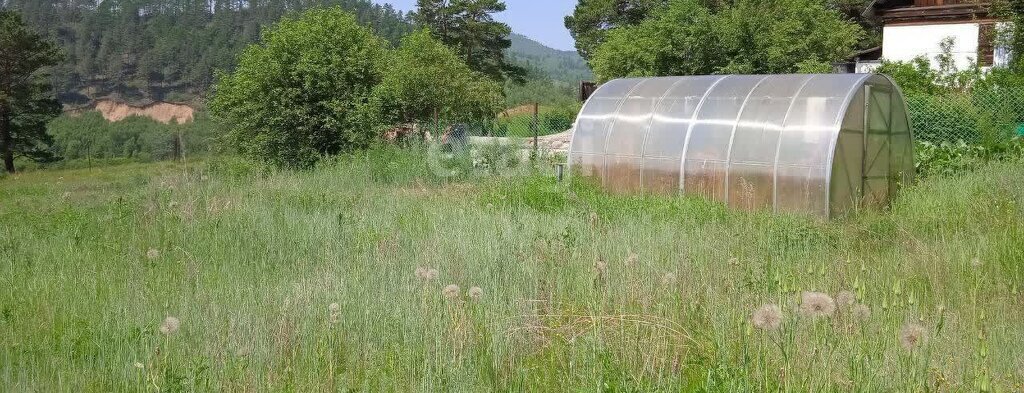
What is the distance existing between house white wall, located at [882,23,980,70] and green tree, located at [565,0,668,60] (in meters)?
16.6

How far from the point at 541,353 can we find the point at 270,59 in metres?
15.6

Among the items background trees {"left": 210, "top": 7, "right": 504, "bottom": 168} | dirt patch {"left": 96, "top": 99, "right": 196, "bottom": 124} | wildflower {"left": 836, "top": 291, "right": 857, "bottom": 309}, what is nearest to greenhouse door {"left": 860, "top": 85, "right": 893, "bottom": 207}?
wildflower {"left": 836, "top": 291, "right": 857, "bottom": 309}

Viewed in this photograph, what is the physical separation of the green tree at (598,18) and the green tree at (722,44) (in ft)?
51.9

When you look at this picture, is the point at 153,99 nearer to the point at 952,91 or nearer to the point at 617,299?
the point at 952,91

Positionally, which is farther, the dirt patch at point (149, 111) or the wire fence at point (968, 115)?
the dirt patch at point (149, 111)

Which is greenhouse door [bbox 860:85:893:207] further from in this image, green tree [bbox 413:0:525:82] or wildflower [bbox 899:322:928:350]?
green tree [bbox 413:0:525:82]

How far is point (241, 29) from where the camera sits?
112 m

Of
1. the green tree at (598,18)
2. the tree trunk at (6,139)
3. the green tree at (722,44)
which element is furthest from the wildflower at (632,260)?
the tree trunk at (6,139)

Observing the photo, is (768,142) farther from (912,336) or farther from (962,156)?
(912,336)

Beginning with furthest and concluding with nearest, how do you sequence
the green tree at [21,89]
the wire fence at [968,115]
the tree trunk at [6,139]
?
the tree trunk at [6,139], the green tree at [21,89], the wire fence at [968,115]

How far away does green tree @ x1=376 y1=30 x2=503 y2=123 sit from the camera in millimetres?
18797

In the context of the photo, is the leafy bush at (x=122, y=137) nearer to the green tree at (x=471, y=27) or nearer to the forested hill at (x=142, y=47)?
the forested hill at (x=142, y=47)

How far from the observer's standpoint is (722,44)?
24.9m

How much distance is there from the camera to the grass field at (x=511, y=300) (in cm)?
390
